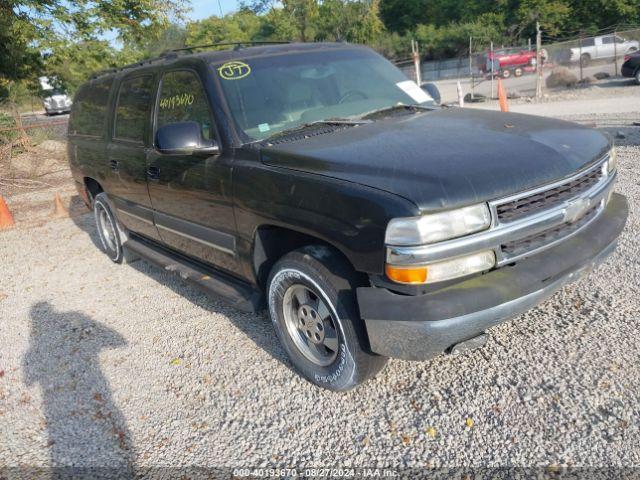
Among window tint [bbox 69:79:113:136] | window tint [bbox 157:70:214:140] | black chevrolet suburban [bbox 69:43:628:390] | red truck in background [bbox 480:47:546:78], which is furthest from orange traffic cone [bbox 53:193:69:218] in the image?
red truck in background [bbox 480:47:546:78]

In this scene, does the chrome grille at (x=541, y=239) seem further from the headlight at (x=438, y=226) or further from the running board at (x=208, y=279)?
the running board at (x=208, y=279)

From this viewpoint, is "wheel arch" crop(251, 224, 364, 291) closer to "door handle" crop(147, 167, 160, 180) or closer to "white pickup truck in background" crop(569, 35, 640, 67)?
"door handle" crop(147, 167, 160, 180)

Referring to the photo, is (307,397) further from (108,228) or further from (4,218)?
(4,218)

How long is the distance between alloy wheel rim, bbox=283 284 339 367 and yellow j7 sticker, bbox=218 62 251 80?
1549 millimetres

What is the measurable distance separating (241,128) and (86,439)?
82.2 inches

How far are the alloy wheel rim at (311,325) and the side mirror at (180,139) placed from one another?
3.59 feet

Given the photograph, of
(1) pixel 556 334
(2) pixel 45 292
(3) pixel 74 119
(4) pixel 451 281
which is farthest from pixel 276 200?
(3) pixel 74 119

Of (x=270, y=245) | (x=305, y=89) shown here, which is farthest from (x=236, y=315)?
(x=305, y=89)

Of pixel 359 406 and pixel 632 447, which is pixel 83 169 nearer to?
pixel 359 406

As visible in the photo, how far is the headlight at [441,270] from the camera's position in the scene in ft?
7.79

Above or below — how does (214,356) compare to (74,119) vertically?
below

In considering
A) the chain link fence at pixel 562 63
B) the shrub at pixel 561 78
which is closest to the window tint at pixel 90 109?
the chain link fence at pixel 562 63

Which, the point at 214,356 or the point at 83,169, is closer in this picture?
the point at 214,356

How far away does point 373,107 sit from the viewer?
381 cm
